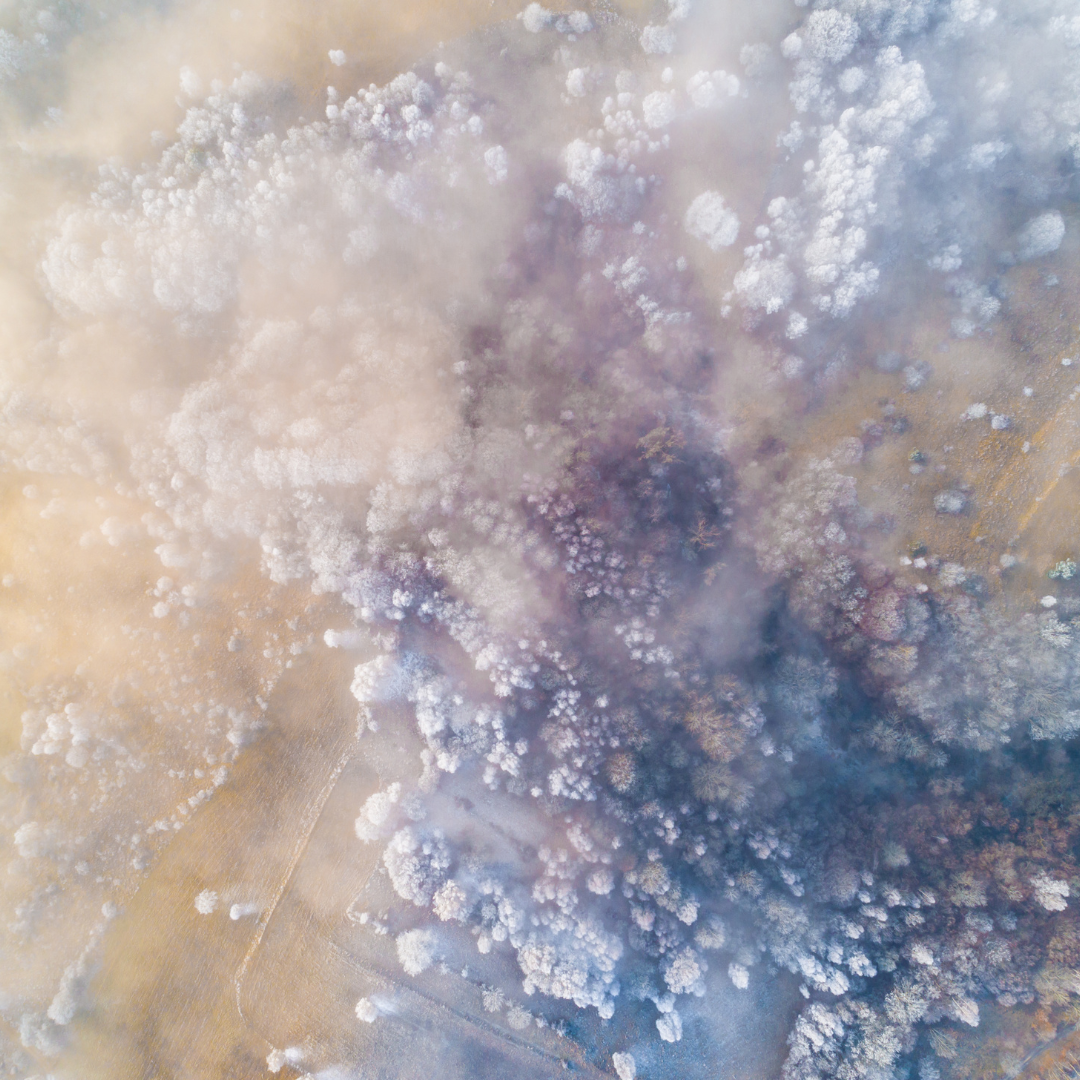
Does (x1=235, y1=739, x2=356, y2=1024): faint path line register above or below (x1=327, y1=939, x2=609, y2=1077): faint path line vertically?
above

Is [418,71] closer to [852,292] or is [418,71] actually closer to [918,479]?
[852,292]

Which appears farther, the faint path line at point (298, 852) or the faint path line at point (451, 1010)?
the faint path line at point (298, 852)

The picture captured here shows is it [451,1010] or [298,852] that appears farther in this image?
[298,852]

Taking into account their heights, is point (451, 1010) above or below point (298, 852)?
below

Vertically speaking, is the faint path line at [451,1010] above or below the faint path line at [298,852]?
below

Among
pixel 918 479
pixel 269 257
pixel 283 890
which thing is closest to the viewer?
pixel 283 890

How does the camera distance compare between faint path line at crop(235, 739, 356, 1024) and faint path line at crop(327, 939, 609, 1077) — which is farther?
faint path line at crop(235, 739, 356, 1024)

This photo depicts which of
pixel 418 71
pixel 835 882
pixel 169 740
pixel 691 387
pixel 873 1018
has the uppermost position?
pixel 418 71

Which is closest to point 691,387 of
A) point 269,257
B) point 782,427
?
point 782,427
